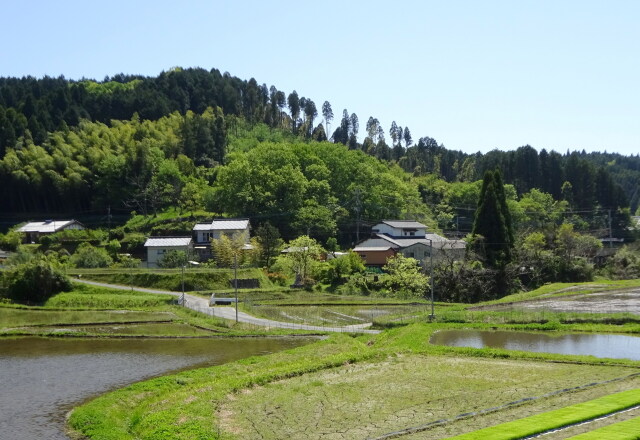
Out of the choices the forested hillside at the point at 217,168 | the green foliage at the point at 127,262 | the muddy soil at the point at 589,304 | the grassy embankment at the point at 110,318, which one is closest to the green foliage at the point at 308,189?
the forested hillside at the point at 217,168

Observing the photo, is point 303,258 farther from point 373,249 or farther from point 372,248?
point 372,248

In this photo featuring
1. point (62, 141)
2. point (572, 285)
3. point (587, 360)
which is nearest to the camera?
point (587, 360)

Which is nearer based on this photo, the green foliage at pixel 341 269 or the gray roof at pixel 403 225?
the green foliage at pixel 341 269

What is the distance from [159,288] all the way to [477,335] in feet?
94.6

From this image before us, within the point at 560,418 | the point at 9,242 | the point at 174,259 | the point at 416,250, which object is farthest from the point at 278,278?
the point at 560,418

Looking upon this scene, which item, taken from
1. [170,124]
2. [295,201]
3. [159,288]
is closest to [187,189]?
[295,201]

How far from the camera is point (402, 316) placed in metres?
37.0

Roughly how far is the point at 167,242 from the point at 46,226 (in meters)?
18.0

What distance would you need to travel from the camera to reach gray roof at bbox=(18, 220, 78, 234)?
7100 centimetres

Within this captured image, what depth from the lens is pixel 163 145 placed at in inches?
3728

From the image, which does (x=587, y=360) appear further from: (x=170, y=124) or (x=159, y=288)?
(x=170, y=124)

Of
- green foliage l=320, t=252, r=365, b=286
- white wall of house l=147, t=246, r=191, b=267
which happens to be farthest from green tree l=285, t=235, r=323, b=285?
white wall of house l=147, t=246, r=191, b=267

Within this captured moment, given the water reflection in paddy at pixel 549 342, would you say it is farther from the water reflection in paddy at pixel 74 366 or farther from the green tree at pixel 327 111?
the green tree at pixel 327 111

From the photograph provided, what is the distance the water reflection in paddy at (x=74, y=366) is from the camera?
1888 cm
